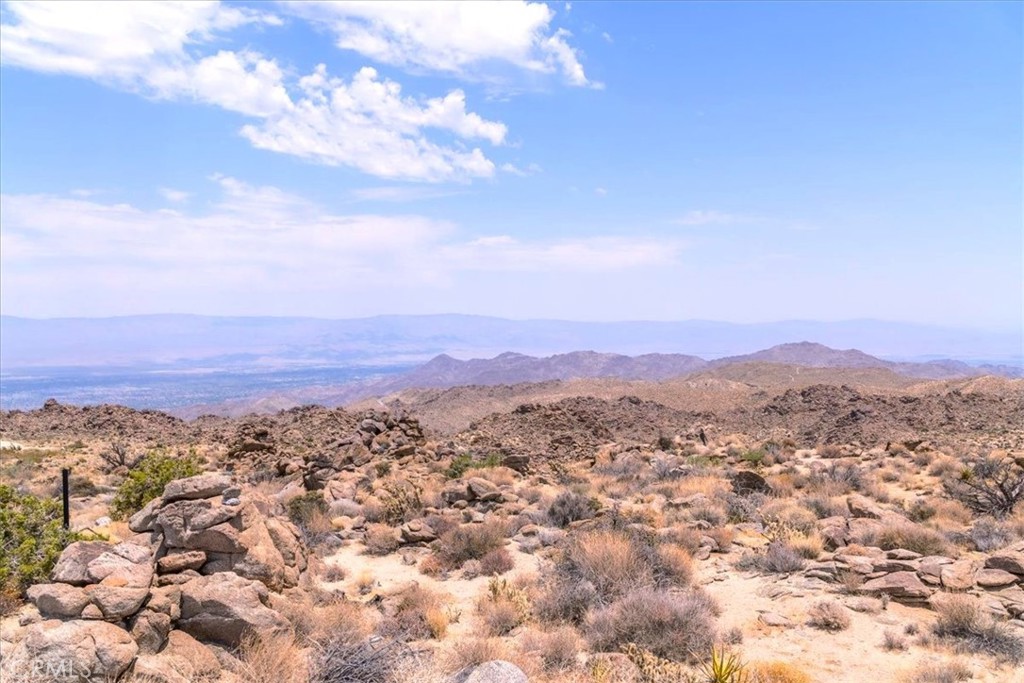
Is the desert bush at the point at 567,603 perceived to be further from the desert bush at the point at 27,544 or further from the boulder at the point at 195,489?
the desert bush at the point at 27,544

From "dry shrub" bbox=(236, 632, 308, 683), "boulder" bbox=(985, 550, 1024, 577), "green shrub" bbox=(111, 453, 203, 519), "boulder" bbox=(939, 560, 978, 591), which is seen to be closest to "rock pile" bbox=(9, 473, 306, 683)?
"dry shrub" bbox=(236, 632, 308, 683)

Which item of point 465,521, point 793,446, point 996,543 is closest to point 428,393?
point 793,446

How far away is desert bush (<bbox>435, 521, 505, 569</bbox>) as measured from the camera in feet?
42.9

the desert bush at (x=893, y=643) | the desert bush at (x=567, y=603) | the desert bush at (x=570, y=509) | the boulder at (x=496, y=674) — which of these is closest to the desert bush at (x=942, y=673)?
the desert bush at (x=893, y=643)

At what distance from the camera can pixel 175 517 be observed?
8.98 meters

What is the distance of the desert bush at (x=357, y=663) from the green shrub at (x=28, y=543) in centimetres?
407

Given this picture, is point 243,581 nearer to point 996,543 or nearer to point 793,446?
point 996,543

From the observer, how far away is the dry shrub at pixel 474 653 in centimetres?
773

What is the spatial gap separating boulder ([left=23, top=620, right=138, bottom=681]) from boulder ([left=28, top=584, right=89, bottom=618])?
225mm

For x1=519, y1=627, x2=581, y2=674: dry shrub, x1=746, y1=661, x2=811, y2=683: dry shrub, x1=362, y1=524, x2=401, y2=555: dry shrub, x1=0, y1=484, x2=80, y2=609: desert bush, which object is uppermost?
x1=0, y1=484, x2=80, y2=609: desert bush

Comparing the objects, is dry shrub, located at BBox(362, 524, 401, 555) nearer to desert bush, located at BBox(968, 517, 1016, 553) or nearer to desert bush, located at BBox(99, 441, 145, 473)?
desert bush, located at BBox(968, 517, 1016, 553)

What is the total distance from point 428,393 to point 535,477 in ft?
215

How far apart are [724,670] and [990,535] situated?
8284 mm

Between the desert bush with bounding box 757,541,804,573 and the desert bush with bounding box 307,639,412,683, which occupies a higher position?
the desert bush with bounding box 307,639,412,683
